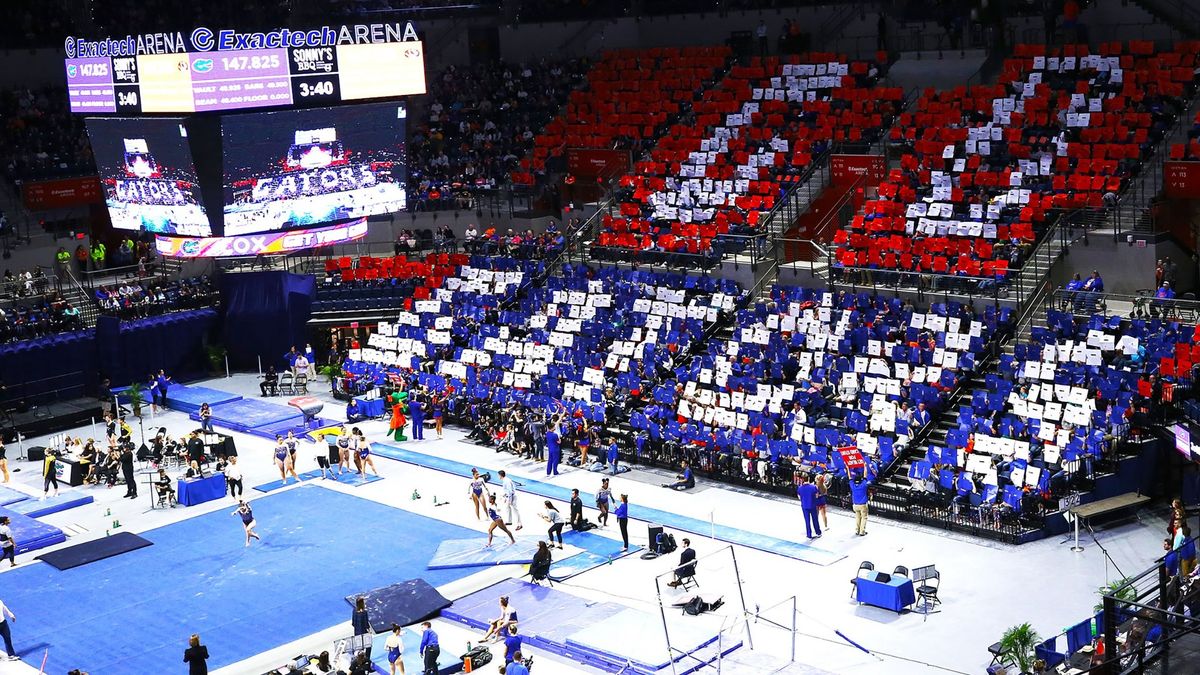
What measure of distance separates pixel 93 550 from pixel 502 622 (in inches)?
445

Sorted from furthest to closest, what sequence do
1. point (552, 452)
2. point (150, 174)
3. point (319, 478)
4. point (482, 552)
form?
point (150, 174) → point (319, 478) → point (552, 452) → point (482, 552)

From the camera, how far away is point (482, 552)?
2998 cm

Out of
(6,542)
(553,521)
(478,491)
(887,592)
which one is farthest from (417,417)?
(887,592)

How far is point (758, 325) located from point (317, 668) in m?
17.0

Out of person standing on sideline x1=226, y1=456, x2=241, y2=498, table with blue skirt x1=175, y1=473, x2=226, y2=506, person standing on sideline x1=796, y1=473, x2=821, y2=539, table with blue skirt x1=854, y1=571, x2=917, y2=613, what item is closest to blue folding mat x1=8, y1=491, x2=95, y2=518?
table with blue skirt x1=175, y1=473, x2=226, y2=506

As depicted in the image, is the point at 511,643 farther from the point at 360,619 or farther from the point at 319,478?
the point at 319,478

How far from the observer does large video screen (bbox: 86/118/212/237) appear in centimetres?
3912

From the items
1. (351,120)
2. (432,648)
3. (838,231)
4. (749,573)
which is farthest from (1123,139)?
(432,648)

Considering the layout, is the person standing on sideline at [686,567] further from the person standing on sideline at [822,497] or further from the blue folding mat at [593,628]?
the person standing on sideline at [822,497]

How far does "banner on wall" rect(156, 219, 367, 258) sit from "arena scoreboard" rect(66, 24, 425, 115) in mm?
3978

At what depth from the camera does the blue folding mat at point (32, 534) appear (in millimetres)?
31969

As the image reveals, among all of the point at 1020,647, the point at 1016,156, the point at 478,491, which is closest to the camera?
the point at 1020,647

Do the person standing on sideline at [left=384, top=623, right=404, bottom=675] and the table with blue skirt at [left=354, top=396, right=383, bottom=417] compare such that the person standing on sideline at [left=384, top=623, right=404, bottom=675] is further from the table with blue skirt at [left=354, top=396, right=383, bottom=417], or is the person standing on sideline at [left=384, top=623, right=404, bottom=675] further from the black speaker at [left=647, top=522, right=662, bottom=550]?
the table with blue skirt at [left=354, top=396, right=383, bottom=417]

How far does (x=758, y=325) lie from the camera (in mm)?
37438
